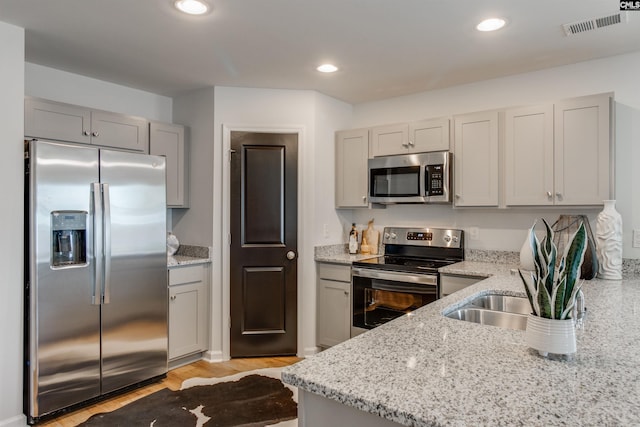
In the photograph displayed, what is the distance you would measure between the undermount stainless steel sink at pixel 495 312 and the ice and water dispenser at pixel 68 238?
2289 mm

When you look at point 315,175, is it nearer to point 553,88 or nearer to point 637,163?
point 553,88

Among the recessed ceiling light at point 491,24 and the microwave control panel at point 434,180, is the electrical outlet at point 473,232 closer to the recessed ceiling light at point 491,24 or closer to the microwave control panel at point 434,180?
the microwave control panel at point 434,180

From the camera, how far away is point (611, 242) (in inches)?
103

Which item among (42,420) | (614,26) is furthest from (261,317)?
A: (614,26)

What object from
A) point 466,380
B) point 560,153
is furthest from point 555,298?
point 560,153

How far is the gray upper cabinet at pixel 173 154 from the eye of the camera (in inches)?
141

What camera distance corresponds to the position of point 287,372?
1.14 meters

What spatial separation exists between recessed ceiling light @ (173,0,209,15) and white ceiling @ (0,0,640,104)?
53 millimetres

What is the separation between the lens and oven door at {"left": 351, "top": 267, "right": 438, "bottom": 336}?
3162 millimetres

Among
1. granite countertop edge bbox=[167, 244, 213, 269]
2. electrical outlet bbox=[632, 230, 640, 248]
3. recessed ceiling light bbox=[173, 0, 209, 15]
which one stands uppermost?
recessed ceiling light bbox=[173, 0, 209, 15]

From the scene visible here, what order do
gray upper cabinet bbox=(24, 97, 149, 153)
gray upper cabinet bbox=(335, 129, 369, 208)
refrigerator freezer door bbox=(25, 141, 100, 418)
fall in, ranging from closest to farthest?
refrigerator freezer door bbox=(25, 141, 100, 418) < gray upper cabinet bbox=(24, 97, 149, 153) < gray upper cabinet bbox=(335, 129, 369, 208)

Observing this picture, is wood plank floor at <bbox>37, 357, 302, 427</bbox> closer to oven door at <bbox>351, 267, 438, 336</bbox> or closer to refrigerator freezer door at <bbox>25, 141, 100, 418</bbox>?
refrigerator freezer door at <bbox>25, 141, 100, 418</bbox>

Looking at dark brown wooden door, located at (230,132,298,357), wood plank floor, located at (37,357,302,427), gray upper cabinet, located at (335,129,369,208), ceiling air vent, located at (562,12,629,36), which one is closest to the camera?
ceiling air vent, located at (562,12,629,36)

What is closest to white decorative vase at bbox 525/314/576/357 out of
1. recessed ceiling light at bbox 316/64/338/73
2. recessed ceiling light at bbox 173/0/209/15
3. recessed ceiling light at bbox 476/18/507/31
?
recessed ceiling light at bbox 476/18/507/31
